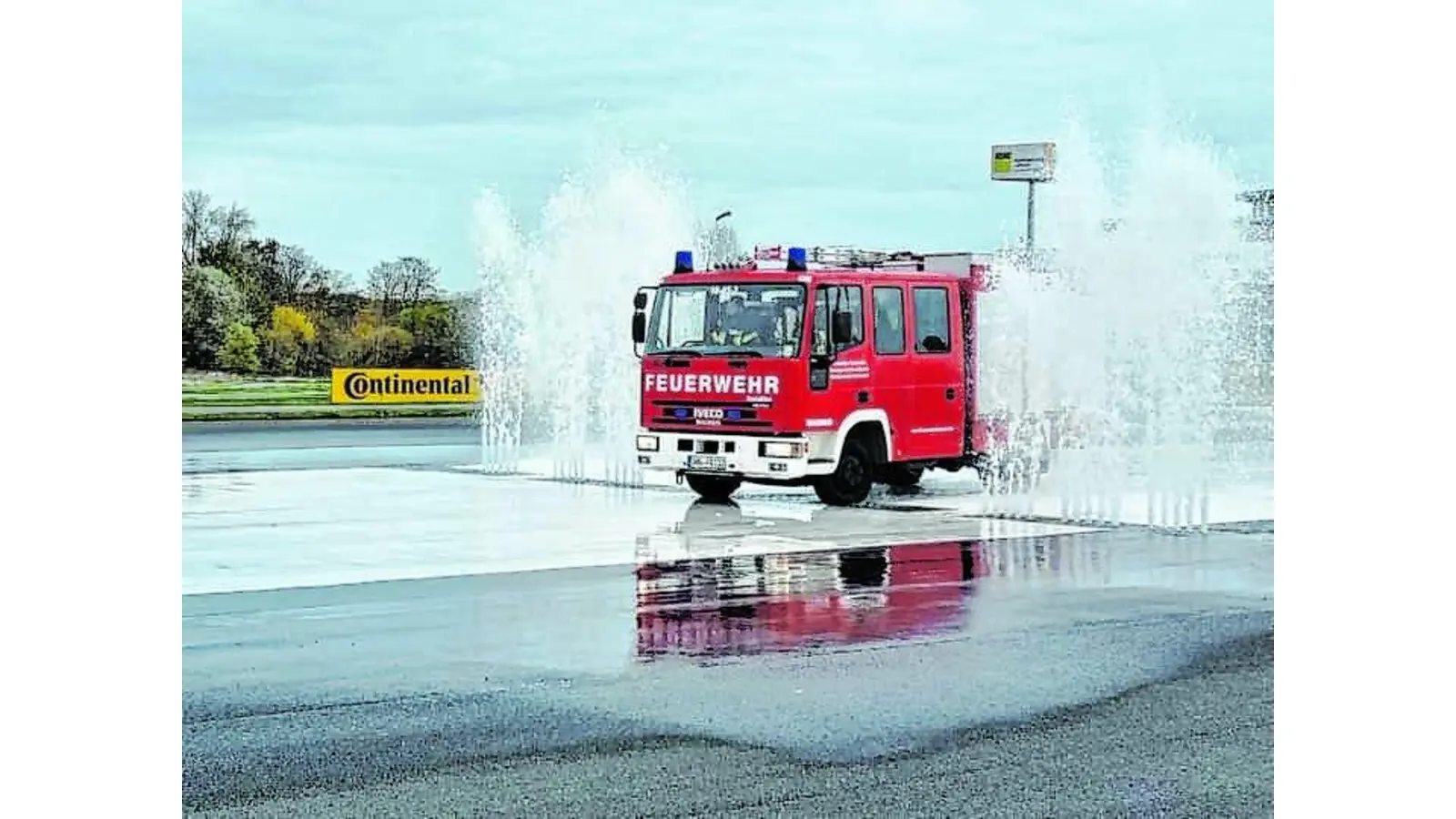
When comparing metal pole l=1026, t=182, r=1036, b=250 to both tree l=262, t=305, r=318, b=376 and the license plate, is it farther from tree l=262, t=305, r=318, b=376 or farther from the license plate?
tree l=262, t=305, r=318, b=376

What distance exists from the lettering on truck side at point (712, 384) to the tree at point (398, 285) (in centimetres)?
1980

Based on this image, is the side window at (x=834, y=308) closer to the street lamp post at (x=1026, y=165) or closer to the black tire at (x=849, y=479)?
the black tire at (x=849, y=479)

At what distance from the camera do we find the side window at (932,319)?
17484 millimetres

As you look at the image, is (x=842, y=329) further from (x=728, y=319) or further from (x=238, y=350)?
(x=238, y=350)

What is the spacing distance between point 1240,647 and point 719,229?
1811cm

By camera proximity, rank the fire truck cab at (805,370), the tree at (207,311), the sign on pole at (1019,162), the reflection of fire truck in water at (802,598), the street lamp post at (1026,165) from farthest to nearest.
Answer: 1. the tree at (207,311)
2. the sign on pole at (1019,162)
3. the street lamp post at (1026,165)
4. the fire truck cab at (805,370)
5. the reflection of fire truck in water at (802,598)

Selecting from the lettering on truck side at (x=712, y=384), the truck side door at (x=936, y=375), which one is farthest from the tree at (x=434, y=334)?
the truck side door at (x=936, y=375)

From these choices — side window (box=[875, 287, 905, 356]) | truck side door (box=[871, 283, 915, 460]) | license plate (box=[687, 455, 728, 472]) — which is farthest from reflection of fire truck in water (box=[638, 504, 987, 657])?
side window (box=[875, 287, 905, 356])

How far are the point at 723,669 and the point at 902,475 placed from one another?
405 inches

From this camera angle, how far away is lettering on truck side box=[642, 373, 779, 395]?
1638 centimetres
